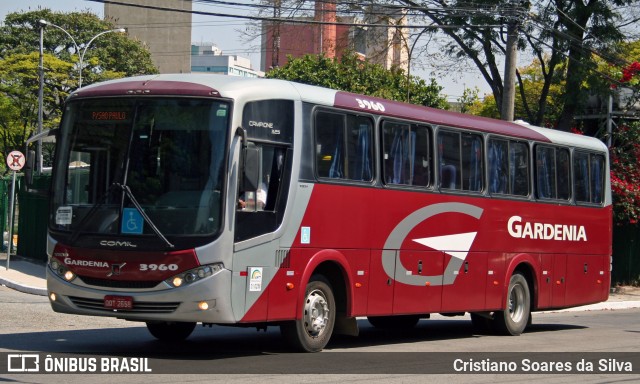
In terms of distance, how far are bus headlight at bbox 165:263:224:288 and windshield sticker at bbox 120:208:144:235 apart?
68cm

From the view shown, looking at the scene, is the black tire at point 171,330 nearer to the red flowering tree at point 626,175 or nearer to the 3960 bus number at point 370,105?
the 3960 bus number at point 370,105

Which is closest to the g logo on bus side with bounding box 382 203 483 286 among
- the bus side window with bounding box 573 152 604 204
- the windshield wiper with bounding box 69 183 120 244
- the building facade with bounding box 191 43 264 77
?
the bus side window with bounding box 573 152 604 204

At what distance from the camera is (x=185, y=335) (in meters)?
13.8

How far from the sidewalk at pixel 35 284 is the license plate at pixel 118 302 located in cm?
1031

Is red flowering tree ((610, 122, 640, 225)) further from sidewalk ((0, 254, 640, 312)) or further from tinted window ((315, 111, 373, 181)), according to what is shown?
tinted window ((315, 111, 373, 181))

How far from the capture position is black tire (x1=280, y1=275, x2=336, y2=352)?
41.5 ft

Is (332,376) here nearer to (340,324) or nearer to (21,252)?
(340,324)

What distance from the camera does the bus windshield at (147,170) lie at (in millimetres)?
11422

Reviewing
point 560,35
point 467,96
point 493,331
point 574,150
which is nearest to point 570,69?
point 560,35

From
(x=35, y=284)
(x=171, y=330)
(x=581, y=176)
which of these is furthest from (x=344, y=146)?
(x=35, y=284)

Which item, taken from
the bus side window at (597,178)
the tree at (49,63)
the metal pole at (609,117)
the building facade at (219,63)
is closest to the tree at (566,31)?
the metal pole at (609,117)

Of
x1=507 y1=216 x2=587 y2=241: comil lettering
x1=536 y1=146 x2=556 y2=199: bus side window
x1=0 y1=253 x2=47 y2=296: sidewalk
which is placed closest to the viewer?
x1=507 y1=216 x2=587 y2=241: comil lettering

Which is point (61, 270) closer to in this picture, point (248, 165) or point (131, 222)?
point (131, 222)

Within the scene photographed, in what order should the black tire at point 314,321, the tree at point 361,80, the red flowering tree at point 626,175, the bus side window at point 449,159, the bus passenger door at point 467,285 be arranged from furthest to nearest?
the tree at point 361,80
the red flowering tree at point 626,175
the bus passenger door at point 467,285
the bus side window at point 449,159
the black tire at point 314,321
